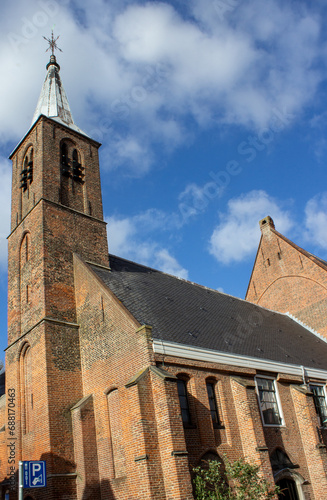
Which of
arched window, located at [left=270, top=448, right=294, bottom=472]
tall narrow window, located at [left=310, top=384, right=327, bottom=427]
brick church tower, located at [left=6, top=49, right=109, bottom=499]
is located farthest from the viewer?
tall narrow window, located at [left=310, top=384, right=327, bottom=427]

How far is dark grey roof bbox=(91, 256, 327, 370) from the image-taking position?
17875 millimetres

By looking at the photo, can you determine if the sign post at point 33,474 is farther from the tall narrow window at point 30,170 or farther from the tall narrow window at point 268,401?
the tall narrow window at point 30,170

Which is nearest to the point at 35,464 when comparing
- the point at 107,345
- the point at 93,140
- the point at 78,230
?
the point at 107,345

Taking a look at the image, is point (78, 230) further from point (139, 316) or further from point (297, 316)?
point (297, 316)

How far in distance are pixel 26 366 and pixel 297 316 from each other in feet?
62.3

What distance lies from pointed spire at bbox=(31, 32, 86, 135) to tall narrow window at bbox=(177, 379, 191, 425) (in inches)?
605

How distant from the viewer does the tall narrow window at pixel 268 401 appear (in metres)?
18.1

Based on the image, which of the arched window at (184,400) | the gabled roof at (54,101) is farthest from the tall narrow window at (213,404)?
the gabled roof at (54,101)

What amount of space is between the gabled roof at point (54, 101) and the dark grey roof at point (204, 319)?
8.45 metres

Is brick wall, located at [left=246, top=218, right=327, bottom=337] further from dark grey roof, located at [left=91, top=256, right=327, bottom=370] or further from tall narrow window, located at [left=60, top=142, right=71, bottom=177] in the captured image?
tall narrow window, located at [left=60, top=142, right=71, bottom=177]

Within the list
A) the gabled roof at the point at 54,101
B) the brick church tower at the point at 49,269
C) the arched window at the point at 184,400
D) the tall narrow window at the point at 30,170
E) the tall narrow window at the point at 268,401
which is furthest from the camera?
the gabled roof at the point at 54,101

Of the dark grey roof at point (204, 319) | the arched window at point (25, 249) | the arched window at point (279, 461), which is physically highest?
the arched window at point (25, 249)

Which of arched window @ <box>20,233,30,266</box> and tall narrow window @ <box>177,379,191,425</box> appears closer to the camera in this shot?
tall narrow window @ <box>177,379,191,425</box>

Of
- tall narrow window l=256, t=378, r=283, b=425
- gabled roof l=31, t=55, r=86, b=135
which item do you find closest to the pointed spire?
gabled roof l=31, t=55, r=86, b=135
